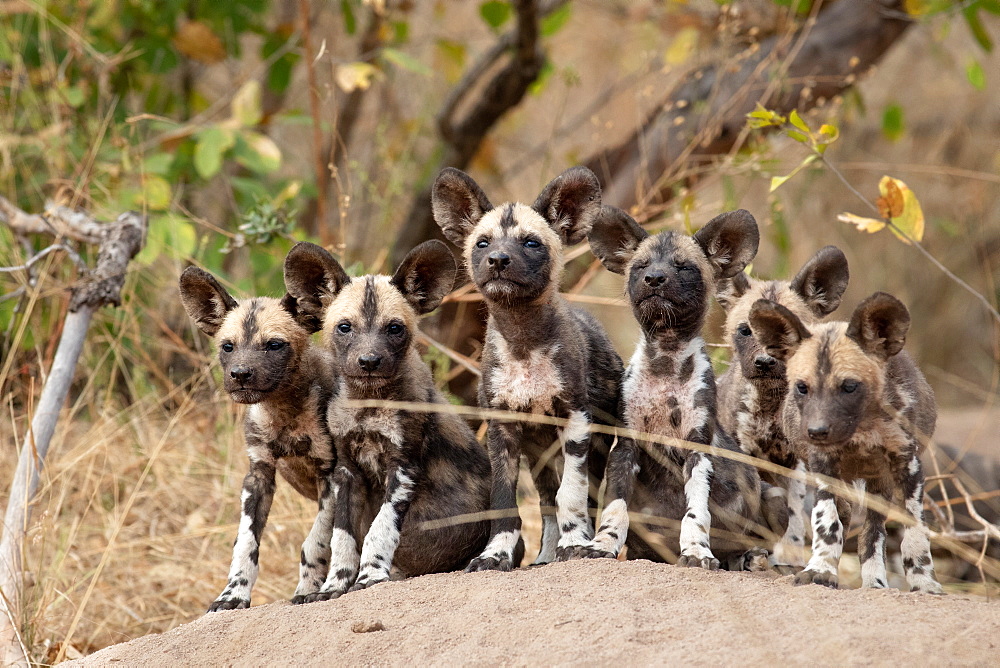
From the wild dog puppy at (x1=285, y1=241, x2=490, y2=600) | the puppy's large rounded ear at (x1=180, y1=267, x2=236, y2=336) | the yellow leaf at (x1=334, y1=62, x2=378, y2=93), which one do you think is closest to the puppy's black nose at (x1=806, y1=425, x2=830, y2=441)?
Answer: the wild dog puppy at (x1=285, y1=241, x2=490, y2=600)

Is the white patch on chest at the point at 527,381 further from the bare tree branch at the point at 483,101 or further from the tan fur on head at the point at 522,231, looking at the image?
the bare tree branch at the point at 483,101

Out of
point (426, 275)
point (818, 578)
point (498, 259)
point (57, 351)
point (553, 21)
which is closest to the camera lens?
point (818, 578)

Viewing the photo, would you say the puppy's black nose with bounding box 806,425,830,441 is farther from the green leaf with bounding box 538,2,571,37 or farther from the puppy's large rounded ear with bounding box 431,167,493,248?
the green leaf with bounding box 538,2,571,37

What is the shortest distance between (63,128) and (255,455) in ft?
15.3

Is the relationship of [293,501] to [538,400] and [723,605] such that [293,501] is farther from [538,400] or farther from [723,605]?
[723,605]

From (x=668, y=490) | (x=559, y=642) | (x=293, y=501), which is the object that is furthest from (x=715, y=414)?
(x=293, y=501)

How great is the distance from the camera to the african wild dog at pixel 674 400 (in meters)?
5.04

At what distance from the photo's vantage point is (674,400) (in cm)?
516

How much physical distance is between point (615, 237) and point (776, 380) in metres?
1.04

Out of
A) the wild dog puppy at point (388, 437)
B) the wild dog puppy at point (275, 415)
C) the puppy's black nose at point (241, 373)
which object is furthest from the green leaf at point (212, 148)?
the puppy's black nose at point (241, 373)

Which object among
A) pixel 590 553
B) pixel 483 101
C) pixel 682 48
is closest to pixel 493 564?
pixel 590 553

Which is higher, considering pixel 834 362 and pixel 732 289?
pixel 732 289

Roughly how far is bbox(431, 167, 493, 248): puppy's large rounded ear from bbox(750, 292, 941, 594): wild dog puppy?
1603mm

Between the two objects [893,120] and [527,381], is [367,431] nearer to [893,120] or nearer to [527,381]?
[527,381]
